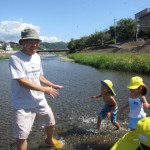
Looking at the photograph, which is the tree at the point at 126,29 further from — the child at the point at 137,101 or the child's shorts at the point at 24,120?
the child's shorts at the point at 24,120

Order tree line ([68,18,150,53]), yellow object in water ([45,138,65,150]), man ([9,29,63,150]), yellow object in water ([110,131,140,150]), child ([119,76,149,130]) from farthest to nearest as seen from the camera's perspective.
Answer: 1. tree line ([68,18,150,53])
2. yellow object in water ([45,138,65,150])
3. child ([119,76,149,130])
4. man ([9,29,63,150])
5. yellow object in water ([110,131,140,150])

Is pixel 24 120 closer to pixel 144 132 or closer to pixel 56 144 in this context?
pixel 56 144

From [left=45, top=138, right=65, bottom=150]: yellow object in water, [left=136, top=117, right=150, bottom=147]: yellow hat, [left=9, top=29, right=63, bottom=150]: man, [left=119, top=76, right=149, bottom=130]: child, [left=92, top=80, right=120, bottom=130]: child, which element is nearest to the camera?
[left=136, top=117, right=150, bottom=147]: yellow hat

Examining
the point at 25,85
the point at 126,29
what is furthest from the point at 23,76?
the point at 126,29

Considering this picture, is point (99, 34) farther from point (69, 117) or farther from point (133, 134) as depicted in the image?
point (133, 134)

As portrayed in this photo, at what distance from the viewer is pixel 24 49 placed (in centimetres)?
605

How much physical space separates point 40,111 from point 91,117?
4.56m

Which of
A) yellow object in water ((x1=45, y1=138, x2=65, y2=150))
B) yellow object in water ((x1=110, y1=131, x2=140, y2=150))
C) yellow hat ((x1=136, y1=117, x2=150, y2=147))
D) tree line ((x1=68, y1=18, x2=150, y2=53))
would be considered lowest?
yellow object in water ((x1=45, y1=138, x2=65, y2=150))

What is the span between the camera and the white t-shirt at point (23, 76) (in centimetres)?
587

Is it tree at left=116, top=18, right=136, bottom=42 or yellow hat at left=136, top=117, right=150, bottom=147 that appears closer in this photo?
yellow hat at left=136, top=117, right=150, bottom=147

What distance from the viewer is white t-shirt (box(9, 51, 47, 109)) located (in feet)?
19.3

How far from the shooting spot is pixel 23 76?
19.2 feet

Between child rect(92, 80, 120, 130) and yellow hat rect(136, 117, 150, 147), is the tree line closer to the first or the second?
child rect(92, 80, 120, 130)

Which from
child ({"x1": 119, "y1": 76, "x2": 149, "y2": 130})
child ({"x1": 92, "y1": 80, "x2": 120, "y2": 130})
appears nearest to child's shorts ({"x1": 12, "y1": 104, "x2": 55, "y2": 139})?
child ({"x1": 119, "y1": 76, "x2": 149, "y2": 130})
